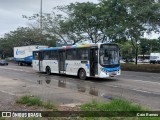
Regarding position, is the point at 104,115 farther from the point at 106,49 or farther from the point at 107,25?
the point at 107,25

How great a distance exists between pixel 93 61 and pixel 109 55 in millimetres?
1214

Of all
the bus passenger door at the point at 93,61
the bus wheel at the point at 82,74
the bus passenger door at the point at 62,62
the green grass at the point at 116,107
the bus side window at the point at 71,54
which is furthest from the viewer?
the bus passenger door at the point at 62,62

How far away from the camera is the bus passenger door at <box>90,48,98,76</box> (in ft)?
70.5

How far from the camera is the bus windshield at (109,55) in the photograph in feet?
69.6

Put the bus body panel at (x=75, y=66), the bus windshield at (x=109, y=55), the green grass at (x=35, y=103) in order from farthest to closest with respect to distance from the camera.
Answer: the bus body panel at (x=75, y=66) → the bus windshield at (x=109, y=55) → the green grass at (x=35, y=103)

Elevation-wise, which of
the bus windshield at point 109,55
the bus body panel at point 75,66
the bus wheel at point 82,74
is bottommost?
the bus wheel at point 82,74

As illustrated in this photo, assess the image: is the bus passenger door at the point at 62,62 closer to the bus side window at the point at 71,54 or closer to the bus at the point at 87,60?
the bus at the point at 87,60

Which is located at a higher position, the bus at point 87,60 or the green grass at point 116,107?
the bus at point 87,60

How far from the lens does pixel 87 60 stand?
2219 cm

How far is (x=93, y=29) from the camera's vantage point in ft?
148

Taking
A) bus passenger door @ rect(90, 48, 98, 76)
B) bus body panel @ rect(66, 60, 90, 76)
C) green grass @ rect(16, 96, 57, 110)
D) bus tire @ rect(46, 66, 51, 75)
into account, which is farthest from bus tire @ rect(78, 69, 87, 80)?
green grass @ rect(16, 96, 57, 110)

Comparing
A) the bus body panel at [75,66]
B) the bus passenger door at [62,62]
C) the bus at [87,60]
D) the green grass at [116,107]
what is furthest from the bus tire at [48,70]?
the green grass at [116,107]

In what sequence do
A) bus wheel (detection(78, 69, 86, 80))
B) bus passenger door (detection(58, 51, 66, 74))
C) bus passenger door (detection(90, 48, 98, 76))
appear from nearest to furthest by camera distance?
bus passenger door (detection(90, 48, 98, 76)) → bus wheel (detection(78, 69, 86, 80)) → bus passenger door (detection(58, 51, 66, 74))

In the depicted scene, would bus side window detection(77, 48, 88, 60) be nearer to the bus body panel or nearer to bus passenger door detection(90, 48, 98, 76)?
the bus body panel
